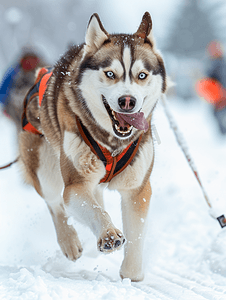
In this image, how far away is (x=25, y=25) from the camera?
17.8 metres

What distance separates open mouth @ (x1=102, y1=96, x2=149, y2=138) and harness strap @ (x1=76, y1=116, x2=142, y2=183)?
227 millimetres

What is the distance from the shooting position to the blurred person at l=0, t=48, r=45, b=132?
3590 mm

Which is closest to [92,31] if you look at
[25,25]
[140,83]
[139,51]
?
[139,51]

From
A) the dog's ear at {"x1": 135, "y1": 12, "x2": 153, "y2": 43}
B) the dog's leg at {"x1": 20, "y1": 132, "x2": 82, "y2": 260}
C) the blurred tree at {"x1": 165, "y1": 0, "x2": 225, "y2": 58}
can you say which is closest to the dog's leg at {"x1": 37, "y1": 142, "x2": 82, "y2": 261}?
the dog's leg at {"x1": 20, "y1": 132, "x2": 82, "y2": 260}

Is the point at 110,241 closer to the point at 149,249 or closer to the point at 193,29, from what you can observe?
the point at 149,249

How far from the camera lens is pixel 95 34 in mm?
2062

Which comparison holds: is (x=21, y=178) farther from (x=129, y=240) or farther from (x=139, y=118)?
(x=139, y=118)

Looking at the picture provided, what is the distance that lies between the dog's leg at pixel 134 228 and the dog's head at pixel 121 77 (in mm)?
484

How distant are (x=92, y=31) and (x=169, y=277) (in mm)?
1718

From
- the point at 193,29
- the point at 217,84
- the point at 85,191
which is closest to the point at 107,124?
the point at 85,191

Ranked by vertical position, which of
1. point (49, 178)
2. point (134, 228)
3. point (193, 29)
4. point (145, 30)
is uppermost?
point (145, 30)

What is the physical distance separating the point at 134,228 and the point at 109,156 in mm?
540

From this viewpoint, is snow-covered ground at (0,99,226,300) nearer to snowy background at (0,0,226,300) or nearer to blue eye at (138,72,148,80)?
snowy background at (0,0,226,300)

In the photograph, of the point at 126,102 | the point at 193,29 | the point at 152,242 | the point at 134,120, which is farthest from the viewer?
the point at 193,29
